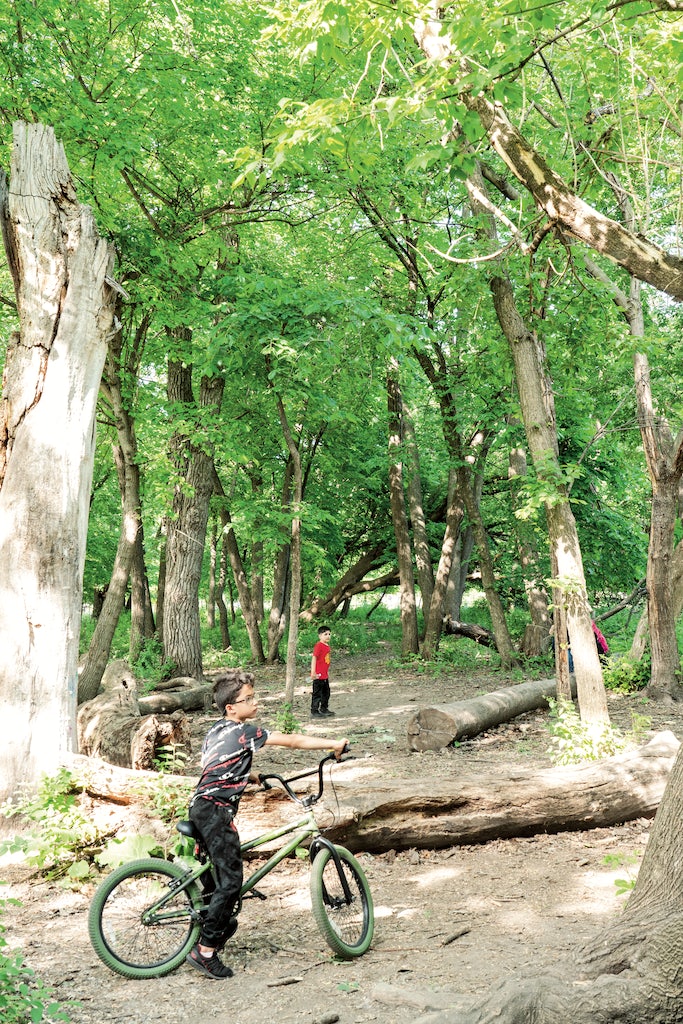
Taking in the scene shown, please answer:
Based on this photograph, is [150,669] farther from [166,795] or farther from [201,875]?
[201,875]

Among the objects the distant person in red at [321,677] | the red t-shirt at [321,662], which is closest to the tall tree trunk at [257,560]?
the distant person in red at [321,677]

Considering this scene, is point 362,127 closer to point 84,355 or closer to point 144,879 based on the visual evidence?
point 84,355

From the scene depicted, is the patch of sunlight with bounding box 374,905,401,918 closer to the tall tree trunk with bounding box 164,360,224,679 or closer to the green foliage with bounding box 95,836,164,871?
the green foliage with bounding box 95,836,164,871

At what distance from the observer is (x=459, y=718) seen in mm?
9945

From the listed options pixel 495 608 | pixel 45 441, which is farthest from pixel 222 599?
pixel 45 441

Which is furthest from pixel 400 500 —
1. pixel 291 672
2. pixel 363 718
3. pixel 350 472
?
pixel 291 672

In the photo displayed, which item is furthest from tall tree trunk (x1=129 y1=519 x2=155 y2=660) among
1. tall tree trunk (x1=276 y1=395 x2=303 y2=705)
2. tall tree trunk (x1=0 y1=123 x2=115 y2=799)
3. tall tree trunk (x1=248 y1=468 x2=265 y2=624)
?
tall tree trunk (x1=0 y1=123 x2=115 y2=799)

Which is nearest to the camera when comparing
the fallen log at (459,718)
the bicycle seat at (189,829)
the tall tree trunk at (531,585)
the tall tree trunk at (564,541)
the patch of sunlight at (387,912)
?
the bicycle seat at (189,829)

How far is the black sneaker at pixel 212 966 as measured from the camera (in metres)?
4.26

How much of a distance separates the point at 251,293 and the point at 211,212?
10.1 feet

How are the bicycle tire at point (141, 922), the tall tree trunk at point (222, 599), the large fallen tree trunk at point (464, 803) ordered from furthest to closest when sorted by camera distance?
the tall tree trunk at point (222, 599), the large fallen tree trunk at point (464, 803), the bicycle tire at point (141, 922)

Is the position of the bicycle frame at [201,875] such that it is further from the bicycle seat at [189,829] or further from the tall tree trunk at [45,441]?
the tall tree trunk at [45,441]

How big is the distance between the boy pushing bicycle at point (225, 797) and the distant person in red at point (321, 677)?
25.3ft

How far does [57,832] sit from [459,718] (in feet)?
18.5
